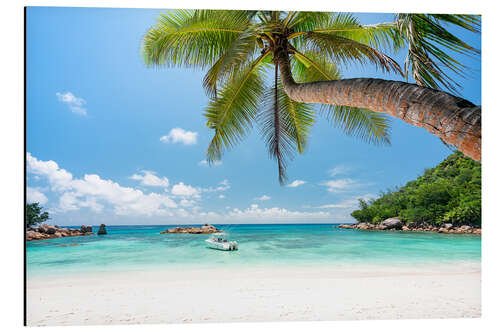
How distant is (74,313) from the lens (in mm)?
2701

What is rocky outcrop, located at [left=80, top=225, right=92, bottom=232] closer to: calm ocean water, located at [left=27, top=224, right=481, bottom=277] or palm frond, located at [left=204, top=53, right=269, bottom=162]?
calm ocean water, located at [left=27, top=224, right=481, bottom=277]

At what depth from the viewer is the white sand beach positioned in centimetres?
275

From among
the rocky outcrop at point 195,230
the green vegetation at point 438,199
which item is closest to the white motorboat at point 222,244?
the rocky outcrop at point 195,230

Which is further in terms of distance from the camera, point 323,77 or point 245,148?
point 245,148

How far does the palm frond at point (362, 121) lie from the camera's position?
9.12 ft

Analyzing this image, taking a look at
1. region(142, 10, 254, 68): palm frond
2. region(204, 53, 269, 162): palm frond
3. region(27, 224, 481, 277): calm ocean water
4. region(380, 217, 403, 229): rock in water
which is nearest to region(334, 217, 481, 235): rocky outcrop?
region(380, 217, 403, 229): rock in water

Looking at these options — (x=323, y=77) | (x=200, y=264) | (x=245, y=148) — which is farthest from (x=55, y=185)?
(x=323, y=77)

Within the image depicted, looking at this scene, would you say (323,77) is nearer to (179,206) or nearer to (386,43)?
(386,43)

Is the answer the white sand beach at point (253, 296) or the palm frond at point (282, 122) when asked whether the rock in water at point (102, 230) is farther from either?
the palm frond at point (282, 122)

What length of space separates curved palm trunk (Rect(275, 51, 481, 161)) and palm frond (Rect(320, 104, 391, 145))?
1.23 m

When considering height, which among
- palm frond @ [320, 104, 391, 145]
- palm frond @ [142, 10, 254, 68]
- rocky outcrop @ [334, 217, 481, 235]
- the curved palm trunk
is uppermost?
palm frond @ [142, 10, 254, 68]
